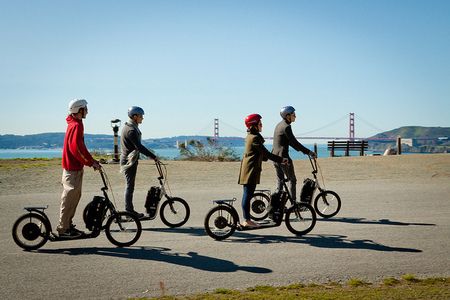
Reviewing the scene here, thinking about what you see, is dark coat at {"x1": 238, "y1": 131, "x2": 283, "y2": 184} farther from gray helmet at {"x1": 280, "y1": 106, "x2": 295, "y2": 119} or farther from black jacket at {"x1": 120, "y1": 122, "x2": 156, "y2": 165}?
black jacket at {"x1": 120, "y1": 122, "x2": 156, "y2": 165}

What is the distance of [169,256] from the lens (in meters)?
6.50

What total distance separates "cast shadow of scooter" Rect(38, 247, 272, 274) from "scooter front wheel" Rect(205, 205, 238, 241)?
0.87m

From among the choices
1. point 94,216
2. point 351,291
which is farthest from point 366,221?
point 94,216

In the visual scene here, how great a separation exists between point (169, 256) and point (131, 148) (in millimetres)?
2722

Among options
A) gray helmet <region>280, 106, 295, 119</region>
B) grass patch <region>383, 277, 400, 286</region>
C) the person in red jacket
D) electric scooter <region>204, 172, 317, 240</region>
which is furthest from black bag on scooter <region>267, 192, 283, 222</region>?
the person in red jacket

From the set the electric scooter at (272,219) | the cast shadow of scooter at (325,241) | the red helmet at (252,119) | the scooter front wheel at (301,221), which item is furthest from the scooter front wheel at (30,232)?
the scooter front wheel at (301,221)

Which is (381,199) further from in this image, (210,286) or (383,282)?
(210,286)

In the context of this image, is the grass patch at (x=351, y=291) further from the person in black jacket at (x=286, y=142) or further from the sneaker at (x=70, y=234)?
the person in black jacket at (x=286, y=142)

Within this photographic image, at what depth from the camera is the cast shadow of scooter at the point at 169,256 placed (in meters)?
5.84

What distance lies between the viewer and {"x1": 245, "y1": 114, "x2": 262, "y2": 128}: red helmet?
25.5 ft

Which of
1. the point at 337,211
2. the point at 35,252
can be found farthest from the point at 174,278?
the point at 337,211

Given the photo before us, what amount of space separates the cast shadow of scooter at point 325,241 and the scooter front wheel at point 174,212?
1.40 metres

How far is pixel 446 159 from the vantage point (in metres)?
25.0

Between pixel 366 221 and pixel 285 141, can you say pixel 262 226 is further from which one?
pixel 366 221
